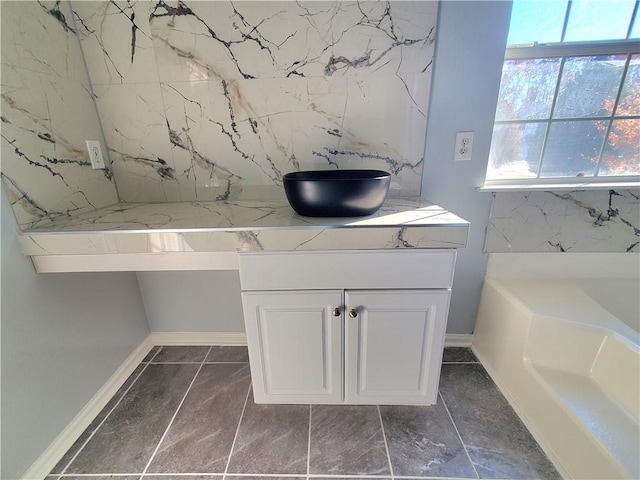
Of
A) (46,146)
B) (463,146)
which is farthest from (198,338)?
(463,146)

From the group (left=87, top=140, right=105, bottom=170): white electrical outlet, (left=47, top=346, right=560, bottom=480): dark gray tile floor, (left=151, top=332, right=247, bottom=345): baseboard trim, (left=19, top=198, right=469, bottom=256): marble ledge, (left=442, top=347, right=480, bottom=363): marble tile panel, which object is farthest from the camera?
(left=151, top=332, right=247, bottom=345): baseboard trim

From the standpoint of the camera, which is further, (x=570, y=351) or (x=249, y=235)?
(x=570, y=351)

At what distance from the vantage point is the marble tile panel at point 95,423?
997mm

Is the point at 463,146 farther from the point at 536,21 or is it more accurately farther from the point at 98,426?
the point at 98,426

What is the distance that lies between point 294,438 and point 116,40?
70.0 inches

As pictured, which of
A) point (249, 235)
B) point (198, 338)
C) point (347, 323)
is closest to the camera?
point (249, 235)

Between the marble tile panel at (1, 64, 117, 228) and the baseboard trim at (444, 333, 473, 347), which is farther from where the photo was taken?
the baseboard trim at (444, 333, 473, 347)

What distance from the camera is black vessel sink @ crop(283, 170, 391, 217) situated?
0.90 meters

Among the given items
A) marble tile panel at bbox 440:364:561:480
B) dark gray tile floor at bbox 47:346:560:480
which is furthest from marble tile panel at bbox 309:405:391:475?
marble tile panel at bbox 440:364:561:480

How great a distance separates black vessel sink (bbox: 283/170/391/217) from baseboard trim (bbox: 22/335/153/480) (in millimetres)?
1227

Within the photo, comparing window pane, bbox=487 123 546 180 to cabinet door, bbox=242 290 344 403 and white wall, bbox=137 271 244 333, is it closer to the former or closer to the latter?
cabinet door, bbox=242 290 344 403

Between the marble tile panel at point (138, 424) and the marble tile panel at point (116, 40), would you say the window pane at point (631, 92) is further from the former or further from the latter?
the marble tile panel at point (138, 424)

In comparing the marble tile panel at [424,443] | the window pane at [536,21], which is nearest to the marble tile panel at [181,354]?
the marble tile panel at [424,443]

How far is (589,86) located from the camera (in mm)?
1165
